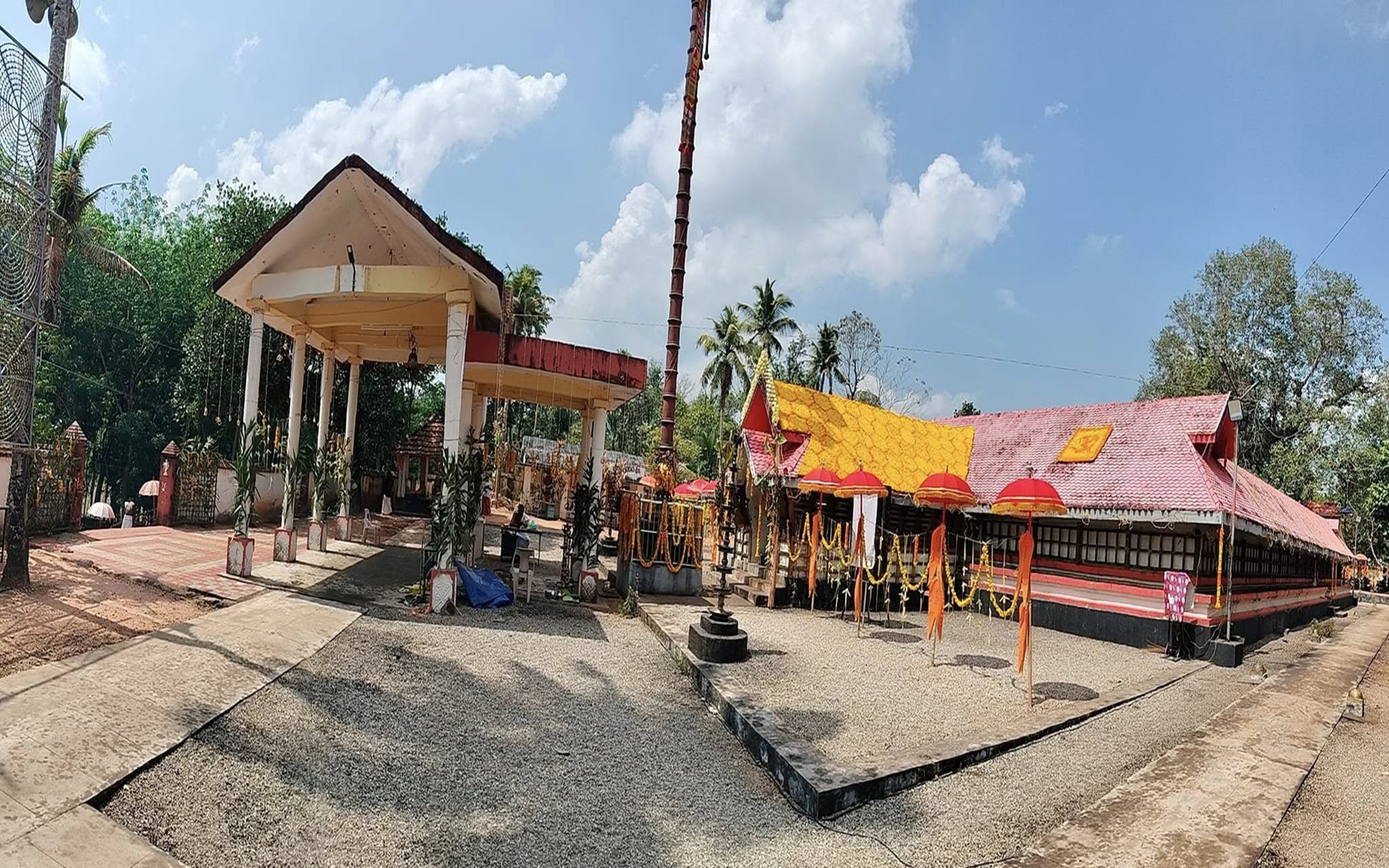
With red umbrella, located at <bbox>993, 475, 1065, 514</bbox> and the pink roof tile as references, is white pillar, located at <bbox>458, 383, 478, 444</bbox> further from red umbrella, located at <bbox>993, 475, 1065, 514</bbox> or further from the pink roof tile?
→ the pink roof tile

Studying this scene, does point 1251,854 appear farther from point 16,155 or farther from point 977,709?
point 16,155

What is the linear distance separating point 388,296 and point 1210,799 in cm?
1106

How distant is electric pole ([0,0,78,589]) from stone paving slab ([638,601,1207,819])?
730 cm

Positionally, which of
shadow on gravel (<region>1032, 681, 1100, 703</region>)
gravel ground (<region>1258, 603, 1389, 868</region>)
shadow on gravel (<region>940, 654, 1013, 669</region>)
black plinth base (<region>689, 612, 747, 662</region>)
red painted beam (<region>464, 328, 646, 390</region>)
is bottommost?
shadow on gravel (<region>940, 654, 1013, 669</region>)

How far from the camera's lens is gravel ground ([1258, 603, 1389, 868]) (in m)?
4.70

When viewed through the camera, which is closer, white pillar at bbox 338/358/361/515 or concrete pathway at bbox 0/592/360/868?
concrete pathway at bbox 0/592/360/868

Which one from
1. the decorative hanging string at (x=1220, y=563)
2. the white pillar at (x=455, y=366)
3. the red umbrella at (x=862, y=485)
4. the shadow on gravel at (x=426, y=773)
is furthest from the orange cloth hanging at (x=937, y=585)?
→ the white pillar at (x=455, y=366)

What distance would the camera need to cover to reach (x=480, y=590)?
34.3ft

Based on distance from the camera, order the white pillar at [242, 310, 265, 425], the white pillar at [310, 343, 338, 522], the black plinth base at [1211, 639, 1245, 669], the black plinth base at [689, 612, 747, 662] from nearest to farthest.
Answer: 1. the black plinth base at [689, 612, 747, 662]
2. the black plinth base at [1211, 639, 1245, 669]
3. the white pillar at [242, 310, 265, 425]
4. the white pillar at [310, 343, 338, 522]

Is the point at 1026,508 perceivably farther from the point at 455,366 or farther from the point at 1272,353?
the point at 1272,353

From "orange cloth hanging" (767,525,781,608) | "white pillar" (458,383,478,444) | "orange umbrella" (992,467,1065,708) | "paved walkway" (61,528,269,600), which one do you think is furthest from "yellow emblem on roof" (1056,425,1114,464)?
"paved walkway" (61,528,269,600)

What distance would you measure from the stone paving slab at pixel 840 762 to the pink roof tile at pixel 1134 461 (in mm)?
4637

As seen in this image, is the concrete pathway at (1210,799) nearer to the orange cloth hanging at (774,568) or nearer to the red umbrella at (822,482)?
the red umbrella at (822,482)

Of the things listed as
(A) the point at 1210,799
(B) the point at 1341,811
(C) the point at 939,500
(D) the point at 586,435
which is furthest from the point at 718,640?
(D) the point at 586,435
